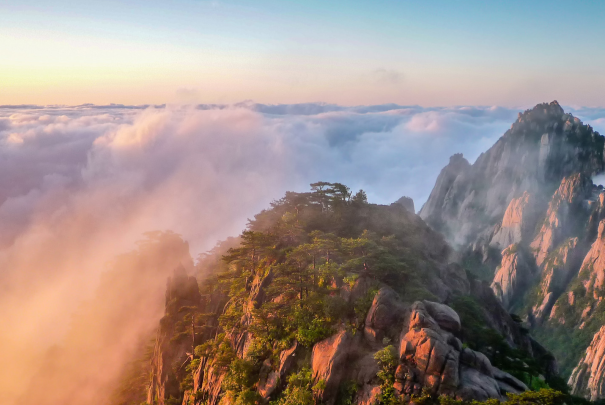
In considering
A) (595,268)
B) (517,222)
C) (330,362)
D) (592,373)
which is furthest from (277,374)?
(517,222)

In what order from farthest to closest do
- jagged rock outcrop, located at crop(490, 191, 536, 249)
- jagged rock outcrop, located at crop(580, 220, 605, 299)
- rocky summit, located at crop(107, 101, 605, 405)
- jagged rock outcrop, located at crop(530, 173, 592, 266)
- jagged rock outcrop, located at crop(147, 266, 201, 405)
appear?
1. jagged rock outcrop, located at crop(490, 191, 536, 249)
2. jagged rock outcrop, located at crop(530, 173, 592, 266)
3. jagged rock outcrop, located at crop(580, 220, 605, 299)
4. jagged rock outcrop, located at crop(147, 266, 201, 405)
5. rocky summit, located at crop(107, 101, 605, 405)

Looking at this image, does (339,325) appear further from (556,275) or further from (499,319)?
(556,275)

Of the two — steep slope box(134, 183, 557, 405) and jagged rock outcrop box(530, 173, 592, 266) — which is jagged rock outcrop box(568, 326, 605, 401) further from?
steep slope box(134, 183, 557, 405)

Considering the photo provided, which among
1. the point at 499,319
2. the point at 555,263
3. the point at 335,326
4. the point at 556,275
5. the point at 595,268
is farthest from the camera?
the point at 555,263

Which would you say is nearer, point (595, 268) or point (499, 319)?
point (499, 319)

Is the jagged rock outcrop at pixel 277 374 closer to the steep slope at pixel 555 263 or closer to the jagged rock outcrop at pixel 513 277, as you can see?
the steep slope at pixel 555 263

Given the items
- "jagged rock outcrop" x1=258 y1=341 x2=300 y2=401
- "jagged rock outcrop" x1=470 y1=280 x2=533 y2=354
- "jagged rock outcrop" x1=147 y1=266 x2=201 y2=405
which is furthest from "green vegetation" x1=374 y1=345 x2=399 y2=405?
"jagged rock outcrop" x1=147 y1=266 x2=201 y2=405
